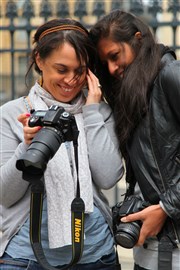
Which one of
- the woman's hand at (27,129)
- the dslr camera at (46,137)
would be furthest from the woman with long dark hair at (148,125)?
the woman's hand at (27,129)

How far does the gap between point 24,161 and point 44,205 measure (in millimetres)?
351

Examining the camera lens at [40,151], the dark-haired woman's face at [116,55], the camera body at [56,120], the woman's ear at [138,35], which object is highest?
the woman's ear at [138,35]

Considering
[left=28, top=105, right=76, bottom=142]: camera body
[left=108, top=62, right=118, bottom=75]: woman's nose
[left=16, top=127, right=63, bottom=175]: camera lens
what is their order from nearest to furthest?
1. [left=16, top=127, right=63, bottom=175]: camera lens
2. [left=28, top=105, right=76, bottom=142]: camera body
3. [left=108, top=62, right=118, bottom=75]: woman's nose

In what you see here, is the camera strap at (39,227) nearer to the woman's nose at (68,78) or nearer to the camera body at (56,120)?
the camera body at (56,120)

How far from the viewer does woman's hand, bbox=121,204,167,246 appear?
2.13 meters

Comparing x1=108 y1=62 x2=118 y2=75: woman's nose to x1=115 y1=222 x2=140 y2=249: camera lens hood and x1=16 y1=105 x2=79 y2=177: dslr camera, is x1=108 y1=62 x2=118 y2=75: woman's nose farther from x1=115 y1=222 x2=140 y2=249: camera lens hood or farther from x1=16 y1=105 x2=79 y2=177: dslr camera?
x1=115 y1=222 x2=140 y2=249: camera lens hood

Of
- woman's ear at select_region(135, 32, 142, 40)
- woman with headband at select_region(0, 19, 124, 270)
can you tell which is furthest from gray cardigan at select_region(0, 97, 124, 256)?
woman's ear at select_region(135, 32, 142, 40)

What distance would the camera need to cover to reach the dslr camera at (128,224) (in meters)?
2.14

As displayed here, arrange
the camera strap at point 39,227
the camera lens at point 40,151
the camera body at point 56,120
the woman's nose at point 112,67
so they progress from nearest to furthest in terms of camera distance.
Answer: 1. the camera lens at point 40,151
2. the camera body at point 56,120
3. the camera strap at point 39,227
4. the woman's nose at point 112,67

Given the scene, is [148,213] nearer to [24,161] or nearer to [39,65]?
[24,161]

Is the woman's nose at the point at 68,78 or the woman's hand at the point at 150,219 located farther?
the woman's nose at the point at 68,78

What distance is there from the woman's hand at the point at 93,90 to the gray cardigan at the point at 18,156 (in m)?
0.03

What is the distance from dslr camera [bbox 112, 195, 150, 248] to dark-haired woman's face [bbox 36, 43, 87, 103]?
18.7 inches

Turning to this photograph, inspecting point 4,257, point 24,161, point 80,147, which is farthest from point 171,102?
point 4,257
